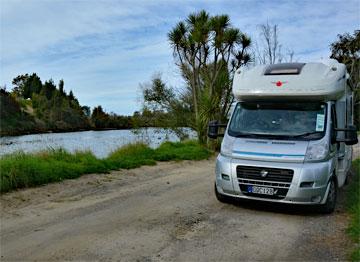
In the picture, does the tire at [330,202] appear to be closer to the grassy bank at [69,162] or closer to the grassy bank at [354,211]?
the grassy bank at [354,211]

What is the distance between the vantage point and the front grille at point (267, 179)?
6816 millimetres

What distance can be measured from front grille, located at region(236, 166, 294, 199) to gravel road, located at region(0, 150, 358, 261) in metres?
0.45

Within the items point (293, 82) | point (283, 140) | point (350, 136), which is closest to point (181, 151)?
point (293, 82)

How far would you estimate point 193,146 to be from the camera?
17.5m

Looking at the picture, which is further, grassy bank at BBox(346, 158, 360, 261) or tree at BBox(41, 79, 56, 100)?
tree at BBox(41, 79, 56, 100)

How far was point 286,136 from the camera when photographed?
7328 mm

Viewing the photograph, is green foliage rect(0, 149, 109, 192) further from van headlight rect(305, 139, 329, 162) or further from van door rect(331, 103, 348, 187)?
van door rect(331, 103, 348, 187)

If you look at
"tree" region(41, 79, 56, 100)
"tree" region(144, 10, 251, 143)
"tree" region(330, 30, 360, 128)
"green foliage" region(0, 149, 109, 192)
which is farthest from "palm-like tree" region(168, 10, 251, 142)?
"tree" region(41, 79, 56, 100)

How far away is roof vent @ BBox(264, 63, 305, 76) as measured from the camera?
779 centimetres

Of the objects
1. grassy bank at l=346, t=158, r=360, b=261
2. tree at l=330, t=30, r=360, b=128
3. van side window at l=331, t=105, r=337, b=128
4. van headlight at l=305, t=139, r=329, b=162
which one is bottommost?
grassy bank at l=346, t=158, r=360, b=261

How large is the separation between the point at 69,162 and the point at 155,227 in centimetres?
580

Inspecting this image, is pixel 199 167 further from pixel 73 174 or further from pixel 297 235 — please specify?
pixel 297 235

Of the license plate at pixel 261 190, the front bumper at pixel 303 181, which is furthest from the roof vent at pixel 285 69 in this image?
the license plate at pixel 261 190

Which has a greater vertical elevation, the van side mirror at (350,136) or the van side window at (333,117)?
the van side window at (333,117)
